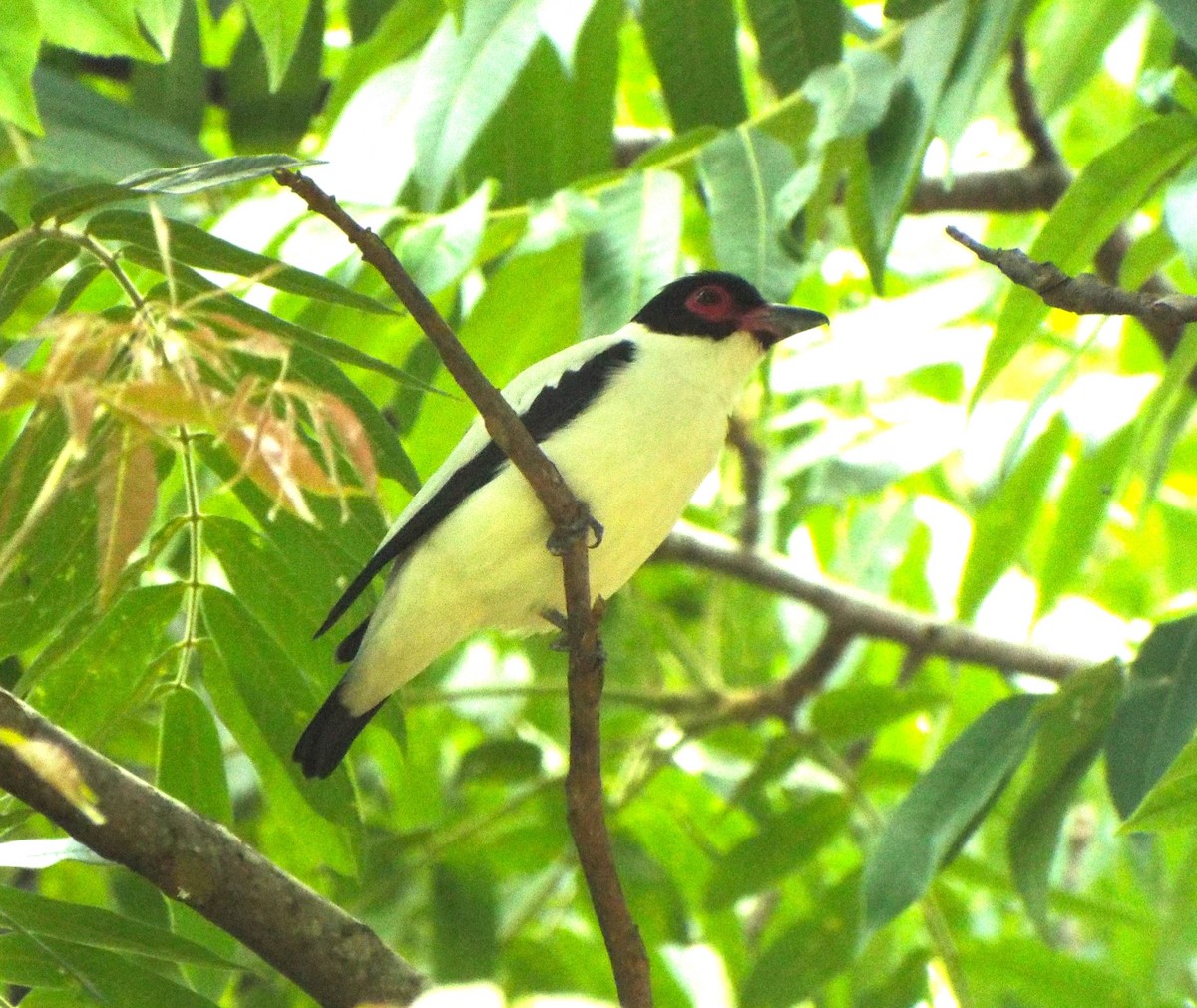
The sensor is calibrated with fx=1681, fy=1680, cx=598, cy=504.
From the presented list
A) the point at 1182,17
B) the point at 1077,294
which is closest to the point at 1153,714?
the point at 1077,294

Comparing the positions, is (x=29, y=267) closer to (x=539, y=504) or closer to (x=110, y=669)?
(x=110, y=669)

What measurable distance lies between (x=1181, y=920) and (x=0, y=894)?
9.13 ft

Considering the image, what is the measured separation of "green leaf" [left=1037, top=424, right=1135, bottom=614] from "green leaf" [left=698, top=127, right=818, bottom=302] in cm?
144

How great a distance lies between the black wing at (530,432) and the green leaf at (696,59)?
0.64m

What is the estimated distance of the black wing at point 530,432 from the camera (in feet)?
12.0

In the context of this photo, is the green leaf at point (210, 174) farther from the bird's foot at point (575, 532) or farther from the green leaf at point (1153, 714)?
the green leaf at point (1153, 714)

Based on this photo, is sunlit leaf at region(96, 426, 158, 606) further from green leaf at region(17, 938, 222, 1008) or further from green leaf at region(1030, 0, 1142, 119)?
green leaf at region(1030, 0, 1142, 119)

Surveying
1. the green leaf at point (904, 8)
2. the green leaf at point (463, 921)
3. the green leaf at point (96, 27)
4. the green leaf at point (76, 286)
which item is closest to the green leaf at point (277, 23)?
the green leaf at point (96, 27)

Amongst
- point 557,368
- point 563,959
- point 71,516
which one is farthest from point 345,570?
point 563,959

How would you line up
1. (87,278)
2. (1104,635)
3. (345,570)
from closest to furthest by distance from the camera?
(87,278) → (345,570) → (1104,635)

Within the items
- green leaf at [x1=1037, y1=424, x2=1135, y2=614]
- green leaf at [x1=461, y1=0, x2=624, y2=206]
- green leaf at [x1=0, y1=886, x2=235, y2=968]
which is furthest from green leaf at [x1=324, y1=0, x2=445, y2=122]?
green leaf at [x1=0, y1=886, x2=235, y2=968]

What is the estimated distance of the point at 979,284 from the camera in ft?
15.7

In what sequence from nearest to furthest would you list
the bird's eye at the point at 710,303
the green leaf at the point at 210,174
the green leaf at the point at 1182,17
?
the green leaf at the point at 210,174 → the green leaf at the point at 1182,17 → the bird's eye at the point at 710,303

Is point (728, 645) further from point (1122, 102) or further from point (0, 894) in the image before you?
point (0, 894)
